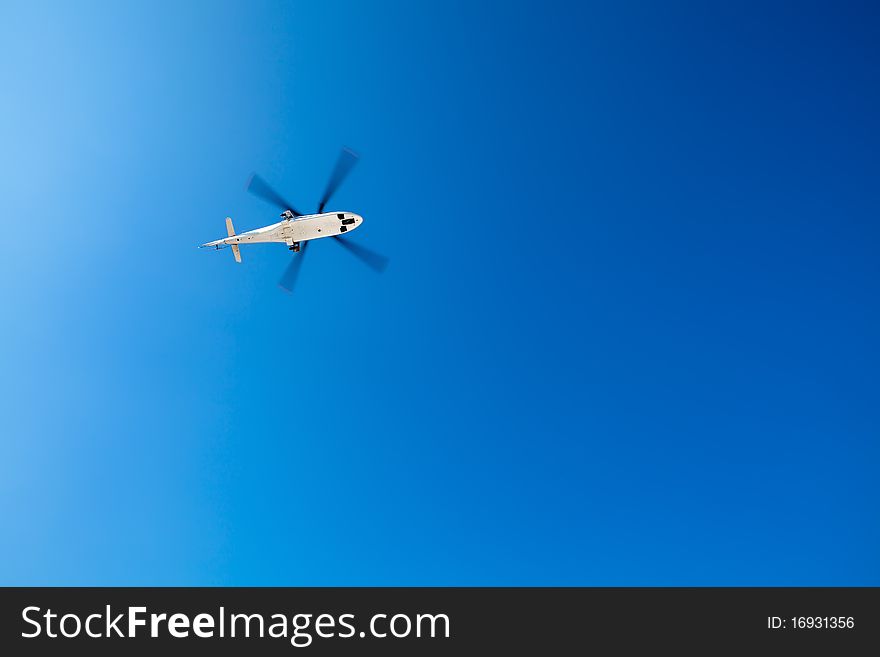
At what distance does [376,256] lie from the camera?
94.4ft

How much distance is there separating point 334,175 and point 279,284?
7.55 metres
